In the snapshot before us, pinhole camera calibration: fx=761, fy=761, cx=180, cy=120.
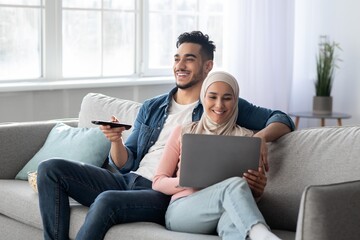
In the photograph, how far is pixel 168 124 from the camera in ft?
11.1

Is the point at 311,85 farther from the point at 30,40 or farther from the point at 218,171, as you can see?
the point at 218,171

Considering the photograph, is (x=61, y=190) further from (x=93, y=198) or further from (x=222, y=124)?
(x=222, y=124)

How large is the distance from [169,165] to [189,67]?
19.8 inches

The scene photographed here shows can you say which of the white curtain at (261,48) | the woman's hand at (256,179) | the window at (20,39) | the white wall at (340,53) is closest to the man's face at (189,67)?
the woman's hand at (256,179)

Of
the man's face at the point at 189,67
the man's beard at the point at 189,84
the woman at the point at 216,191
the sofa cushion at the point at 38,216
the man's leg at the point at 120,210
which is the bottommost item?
the sofa cushion at the point at 38,216

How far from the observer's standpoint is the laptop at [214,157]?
2.80 meters

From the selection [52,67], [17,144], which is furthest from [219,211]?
[52,67]

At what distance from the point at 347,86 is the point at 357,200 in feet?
12.8

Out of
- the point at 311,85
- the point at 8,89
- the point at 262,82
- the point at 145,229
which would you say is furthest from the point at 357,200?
the point at 311,85

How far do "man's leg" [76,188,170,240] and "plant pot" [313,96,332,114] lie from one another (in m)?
2.94

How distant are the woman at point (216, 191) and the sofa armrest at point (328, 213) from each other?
240mm

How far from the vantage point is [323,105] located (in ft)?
19.0

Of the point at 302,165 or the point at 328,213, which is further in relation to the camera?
the point at 302,165

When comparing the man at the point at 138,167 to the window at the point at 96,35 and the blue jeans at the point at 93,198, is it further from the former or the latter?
the window at the point at 96,35
